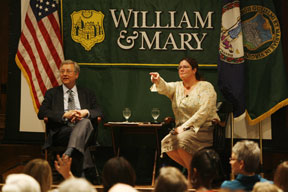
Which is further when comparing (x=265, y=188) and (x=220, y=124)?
(x=220, y=124)

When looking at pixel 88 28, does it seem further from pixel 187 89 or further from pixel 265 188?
pixel 265 188

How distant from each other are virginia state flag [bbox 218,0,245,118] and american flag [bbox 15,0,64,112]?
206 cm

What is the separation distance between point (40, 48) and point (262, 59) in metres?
2.83

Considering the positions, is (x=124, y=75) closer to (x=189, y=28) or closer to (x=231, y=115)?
(x=189, y=28)

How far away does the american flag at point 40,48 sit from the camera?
19.6 feet

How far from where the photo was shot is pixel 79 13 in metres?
6.08

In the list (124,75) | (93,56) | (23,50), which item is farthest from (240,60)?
(23,50)

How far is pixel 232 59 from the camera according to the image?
5.60 meters

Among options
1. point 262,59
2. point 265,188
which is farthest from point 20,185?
point 262,59

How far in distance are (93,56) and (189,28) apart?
1.30 metres

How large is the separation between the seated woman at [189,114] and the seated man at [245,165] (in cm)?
198

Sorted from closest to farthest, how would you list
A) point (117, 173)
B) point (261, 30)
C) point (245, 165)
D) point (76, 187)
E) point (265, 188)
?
point (76, 187)
point (265, 188)
point (117, 173)
point (245, 165)
point (261, 30)

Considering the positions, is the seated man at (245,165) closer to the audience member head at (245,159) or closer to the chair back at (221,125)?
the audience member head at (245,159)

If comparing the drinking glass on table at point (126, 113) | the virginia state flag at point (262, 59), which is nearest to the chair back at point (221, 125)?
the virginia state flag at point (262, 59)
